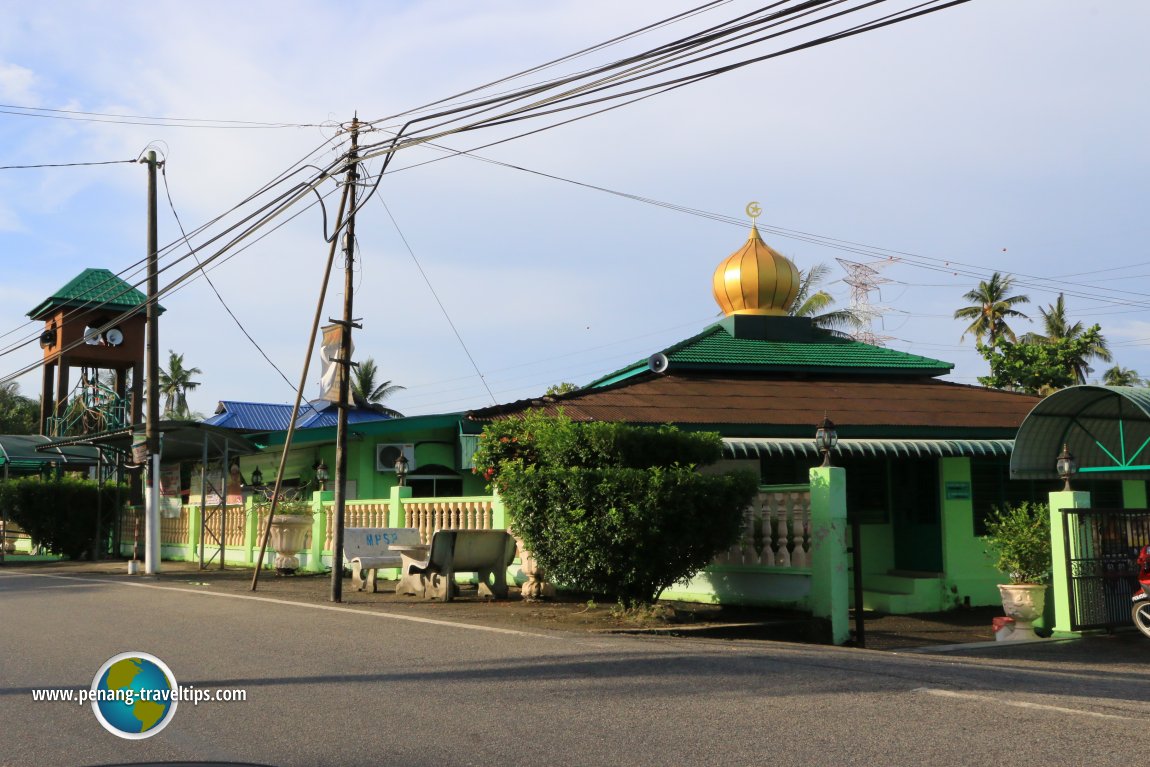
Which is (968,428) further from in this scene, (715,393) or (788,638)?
(788,638)

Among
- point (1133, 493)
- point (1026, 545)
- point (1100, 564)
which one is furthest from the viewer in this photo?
point (1133, 493)

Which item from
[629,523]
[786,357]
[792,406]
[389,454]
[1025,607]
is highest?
[786,357]

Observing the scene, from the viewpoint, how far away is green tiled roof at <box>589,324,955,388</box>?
1922cm

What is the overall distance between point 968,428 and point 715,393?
3.89 meters

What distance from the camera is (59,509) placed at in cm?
2606

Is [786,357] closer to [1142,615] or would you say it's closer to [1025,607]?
[1025,607]

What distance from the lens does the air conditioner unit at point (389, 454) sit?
22438mm

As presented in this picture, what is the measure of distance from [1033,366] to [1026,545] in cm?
2530

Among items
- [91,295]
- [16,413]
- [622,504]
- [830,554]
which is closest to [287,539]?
[622,504]

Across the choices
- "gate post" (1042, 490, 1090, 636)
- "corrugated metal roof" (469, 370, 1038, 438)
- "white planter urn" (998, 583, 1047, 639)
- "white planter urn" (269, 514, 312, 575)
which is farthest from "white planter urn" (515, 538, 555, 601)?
"white planter urn" (269, 514, 312, 575)

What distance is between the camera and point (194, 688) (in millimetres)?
7422

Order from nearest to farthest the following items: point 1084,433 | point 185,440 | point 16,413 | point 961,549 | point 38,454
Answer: point 1084,433, point 961,549, point 185,440, point 38,454, point 16,413

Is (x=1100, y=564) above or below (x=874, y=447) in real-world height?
below

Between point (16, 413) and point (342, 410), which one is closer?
point (342, 410)
